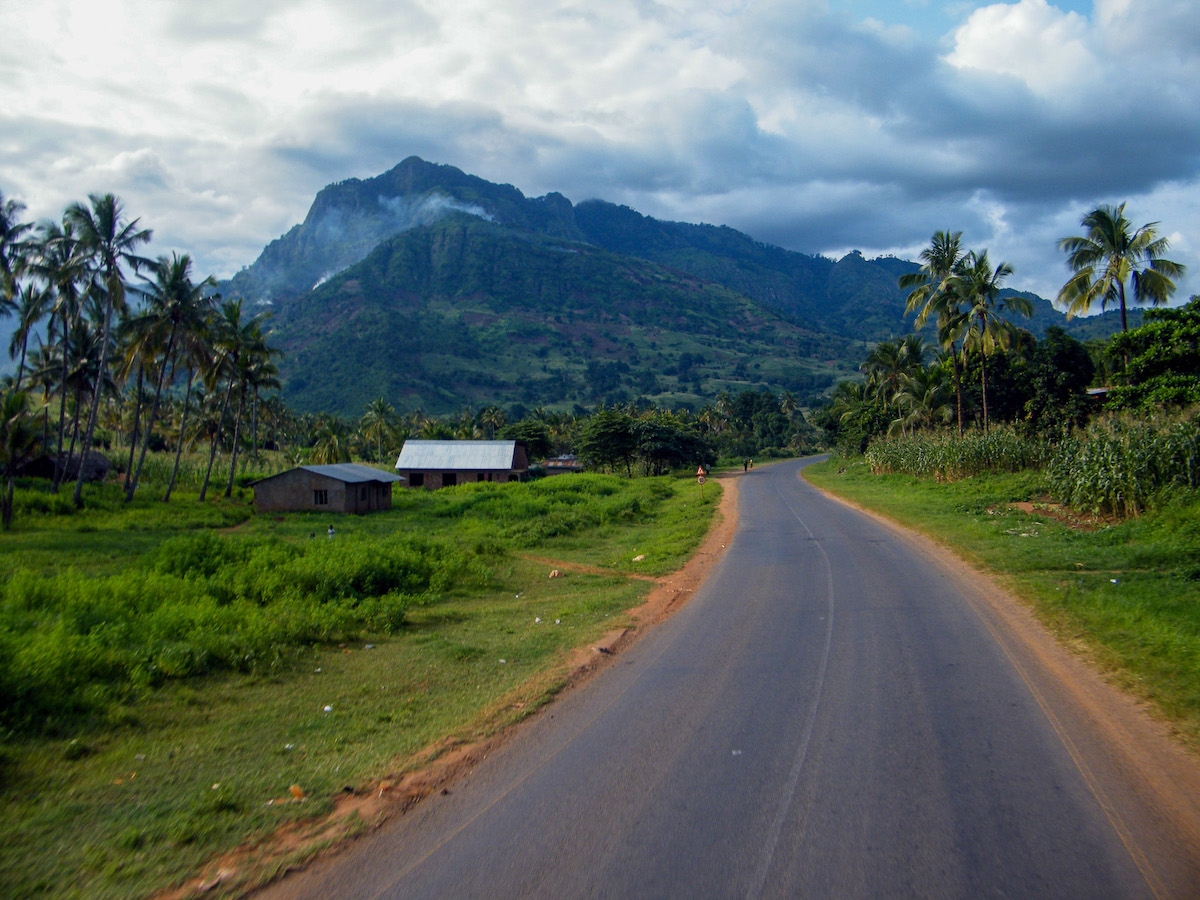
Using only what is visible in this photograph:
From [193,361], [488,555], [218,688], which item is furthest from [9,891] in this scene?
[193,361]

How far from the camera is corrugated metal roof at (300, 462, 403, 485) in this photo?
3731 centimetres

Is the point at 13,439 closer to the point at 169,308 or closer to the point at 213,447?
the point at 169,308

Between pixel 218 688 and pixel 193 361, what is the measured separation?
37.9 meters

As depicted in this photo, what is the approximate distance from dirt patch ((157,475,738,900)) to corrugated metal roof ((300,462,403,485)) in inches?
1180

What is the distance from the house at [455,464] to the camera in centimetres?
5741

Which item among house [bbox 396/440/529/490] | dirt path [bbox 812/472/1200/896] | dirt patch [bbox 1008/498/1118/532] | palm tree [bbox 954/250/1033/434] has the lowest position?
dirt path [bbox 812/472/1200/896]

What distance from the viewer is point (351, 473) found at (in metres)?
39.4

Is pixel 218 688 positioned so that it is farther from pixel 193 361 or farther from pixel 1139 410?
pixel 193 361

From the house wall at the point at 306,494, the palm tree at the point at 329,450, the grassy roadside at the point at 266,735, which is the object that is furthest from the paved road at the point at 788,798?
the palm tree at the point at 329,450

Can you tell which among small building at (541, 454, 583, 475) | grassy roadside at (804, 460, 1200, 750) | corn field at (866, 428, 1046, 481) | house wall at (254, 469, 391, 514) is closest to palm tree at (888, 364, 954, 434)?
corn field at (866, 428, 1046, 481)

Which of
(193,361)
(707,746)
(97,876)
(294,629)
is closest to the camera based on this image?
(97,876)

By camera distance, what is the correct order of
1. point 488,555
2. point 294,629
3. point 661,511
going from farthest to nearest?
point 661,511 < point 488,555 < point 294,629

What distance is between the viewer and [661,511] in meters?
33.3

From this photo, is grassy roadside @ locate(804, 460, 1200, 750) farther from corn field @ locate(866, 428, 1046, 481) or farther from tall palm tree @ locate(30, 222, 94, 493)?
tall palm tree @ locate(30, 222, 94, 493)
